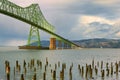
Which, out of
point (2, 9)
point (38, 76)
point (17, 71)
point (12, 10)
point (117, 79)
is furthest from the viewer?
point (12, 10)

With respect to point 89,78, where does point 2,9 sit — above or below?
above

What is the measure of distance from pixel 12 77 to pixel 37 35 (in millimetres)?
131514

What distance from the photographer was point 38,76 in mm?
50844

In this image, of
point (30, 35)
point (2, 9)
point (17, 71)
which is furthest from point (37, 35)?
point (17, 71)

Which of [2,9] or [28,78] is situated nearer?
[28,78]

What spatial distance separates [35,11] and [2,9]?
75.5 meters

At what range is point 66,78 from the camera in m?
48.0

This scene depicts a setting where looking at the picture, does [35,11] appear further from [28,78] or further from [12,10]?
[28,78]

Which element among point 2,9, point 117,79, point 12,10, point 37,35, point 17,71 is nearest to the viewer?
point 117,79

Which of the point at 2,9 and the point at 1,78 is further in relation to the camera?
the point at 2,9

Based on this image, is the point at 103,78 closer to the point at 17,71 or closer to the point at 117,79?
the point at 117,79

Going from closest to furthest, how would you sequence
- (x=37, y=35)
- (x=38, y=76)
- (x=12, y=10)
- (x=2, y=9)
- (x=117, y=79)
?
(x=117, y=79) < (x=38, y=76) < (x=2, y=9) < (x=12, y=10) < (x=37, y=35)

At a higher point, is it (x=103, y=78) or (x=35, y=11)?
(x=35, y=11)

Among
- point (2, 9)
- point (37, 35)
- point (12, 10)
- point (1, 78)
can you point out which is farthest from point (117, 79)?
point (37, 35)
